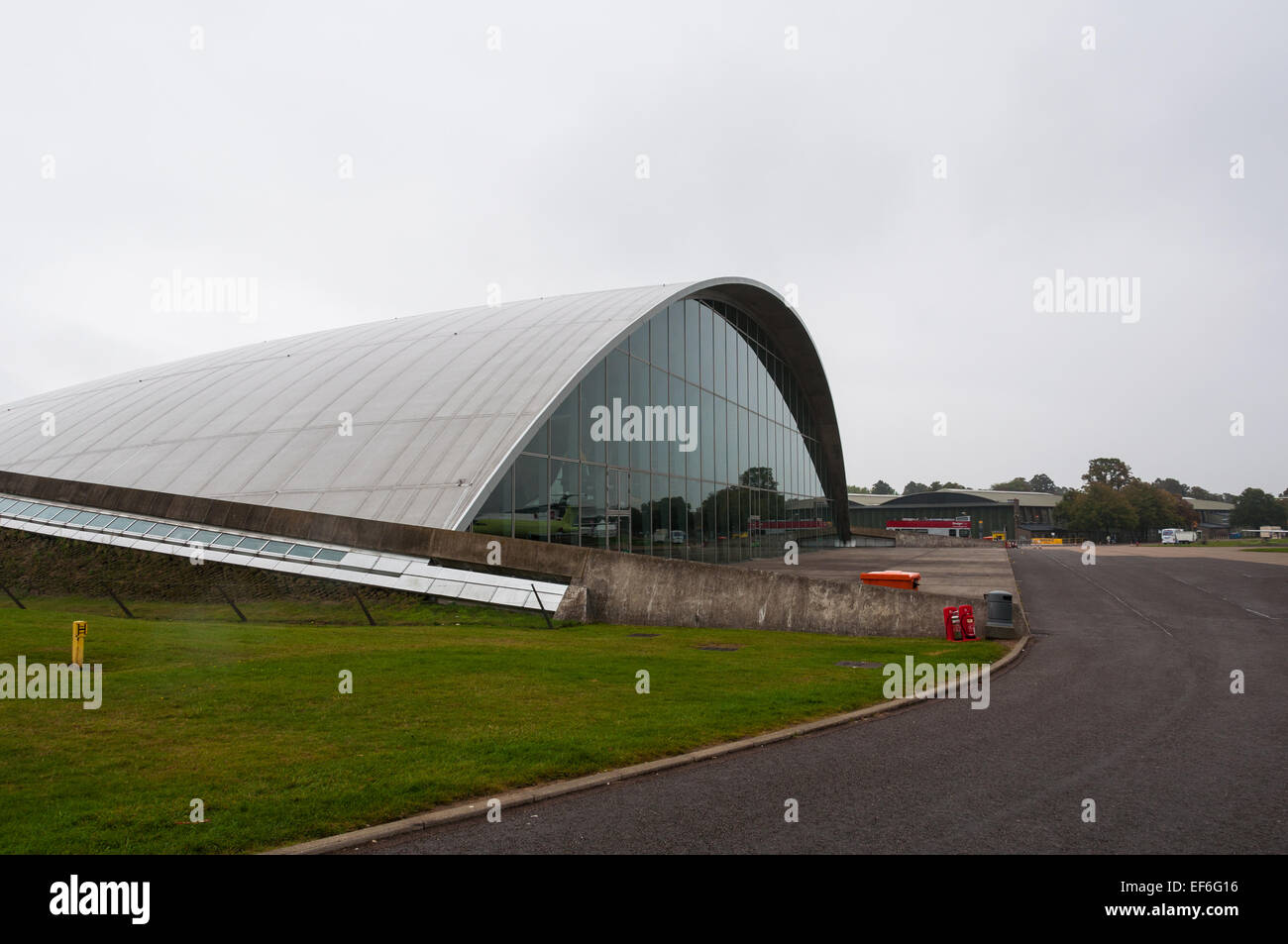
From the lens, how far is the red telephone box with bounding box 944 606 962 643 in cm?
1538

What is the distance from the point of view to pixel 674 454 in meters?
28.5

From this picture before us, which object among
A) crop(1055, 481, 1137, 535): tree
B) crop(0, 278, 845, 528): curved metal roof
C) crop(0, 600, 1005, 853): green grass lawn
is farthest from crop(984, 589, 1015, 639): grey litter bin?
crop(1055, 481, 1137, 535): tree

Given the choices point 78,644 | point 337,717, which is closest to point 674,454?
point 78,644

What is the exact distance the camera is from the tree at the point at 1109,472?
153625 millimetres

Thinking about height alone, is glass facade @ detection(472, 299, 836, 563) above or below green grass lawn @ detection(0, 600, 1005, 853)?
above

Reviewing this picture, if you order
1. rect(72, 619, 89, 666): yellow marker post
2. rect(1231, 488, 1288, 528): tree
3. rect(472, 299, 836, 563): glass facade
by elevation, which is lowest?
rect(1231, 488, 1288, 528): tree

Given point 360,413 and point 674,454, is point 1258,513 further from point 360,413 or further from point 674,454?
point 360,413

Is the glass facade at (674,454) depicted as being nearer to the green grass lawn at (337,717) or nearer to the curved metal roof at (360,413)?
the curved metal roof at (360,413)

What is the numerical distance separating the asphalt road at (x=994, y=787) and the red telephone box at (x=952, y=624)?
353cm

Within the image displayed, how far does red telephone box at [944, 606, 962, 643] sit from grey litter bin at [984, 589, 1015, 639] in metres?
0.63

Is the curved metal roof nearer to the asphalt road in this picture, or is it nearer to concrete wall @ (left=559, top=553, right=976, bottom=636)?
concrete wall @ (left=559, top=553, right=976, bottom=636)

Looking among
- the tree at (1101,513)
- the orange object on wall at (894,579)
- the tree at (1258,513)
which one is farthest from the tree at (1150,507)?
the orange object on wall at (894,579)
